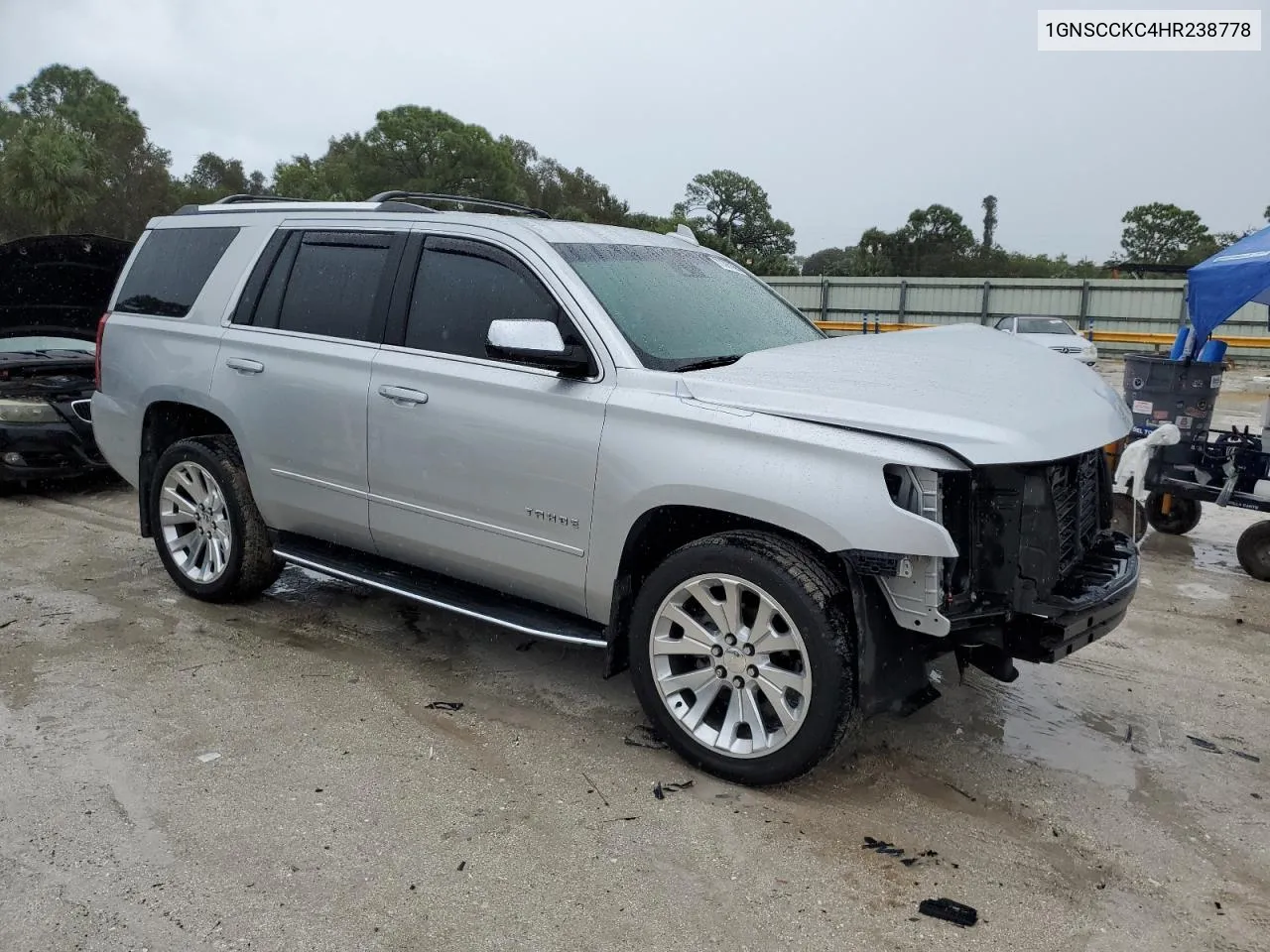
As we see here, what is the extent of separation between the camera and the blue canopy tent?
249 inches

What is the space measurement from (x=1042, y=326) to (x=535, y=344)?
885 inches

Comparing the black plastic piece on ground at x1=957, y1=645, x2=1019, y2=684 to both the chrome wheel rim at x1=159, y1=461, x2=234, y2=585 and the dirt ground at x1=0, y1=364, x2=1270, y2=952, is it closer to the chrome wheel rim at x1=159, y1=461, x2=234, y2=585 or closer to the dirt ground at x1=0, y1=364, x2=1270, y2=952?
the dirt ground at x1=0, y1=364, x2=1270, y2=952

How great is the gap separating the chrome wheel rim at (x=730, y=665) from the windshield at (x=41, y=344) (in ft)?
23.1

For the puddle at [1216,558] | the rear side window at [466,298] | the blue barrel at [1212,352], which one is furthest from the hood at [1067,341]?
the rear side window at [466,298]

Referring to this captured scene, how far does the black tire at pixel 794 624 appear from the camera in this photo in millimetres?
3113

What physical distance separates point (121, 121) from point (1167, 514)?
59312mm

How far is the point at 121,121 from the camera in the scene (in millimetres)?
53469

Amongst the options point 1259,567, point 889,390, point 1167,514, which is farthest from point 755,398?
point 1167,514

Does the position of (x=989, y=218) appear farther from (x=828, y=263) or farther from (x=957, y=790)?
(x=957, y=790)

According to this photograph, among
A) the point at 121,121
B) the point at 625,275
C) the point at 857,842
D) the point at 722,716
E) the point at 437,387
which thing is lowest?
the point at 857,842

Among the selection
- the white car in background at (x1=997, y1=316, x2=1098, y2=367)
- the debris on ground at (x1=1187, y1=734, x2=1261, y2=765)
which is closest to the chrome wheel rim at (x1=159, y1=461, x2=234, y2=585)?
the debris on ground at (x1=1187, y1=734, x2=1261, y2=765)

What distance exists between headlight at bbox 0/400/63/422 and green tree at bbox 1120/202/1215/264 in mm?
63031

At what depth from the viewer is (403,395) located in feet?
13.4

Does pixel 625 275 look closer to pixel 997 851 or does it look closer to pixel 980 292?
pixel 997 851
